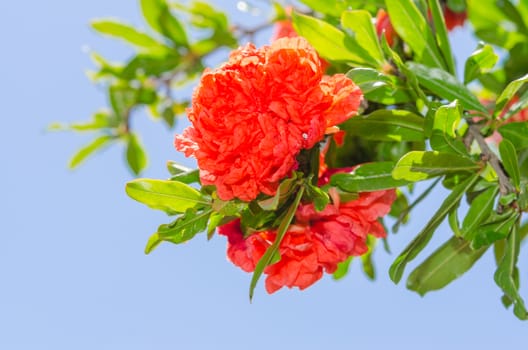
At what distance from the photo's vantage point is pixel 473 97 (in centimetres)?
117

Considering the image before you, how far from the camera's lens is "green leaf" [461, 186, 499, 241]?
43.7 inches

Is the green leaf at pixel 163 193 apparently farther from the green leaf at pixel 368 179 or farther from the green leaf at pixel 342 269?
the green leaf at pixel 342 269

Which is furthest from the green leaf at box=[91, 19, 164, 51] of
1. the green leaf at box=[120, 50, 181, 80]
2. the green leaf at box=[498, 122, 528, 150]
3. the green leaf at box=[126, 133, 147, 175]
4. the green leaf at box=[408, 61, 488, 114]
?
the green leaf at box=[498, 122, 528, 150]

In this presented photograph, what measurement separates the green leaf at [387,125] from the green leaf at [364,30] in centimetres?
11

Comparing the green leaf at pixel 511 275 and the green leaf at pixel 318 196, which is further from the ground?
the green leaf at pixel 318 196

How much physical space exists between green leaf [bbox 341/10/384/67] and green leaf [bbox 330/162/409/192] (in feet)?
0.71

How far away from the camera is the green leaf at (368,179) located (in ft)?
3.37

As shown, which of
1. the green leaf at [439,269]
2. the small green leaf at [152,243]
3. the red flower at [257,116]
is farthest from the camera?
the green leaf at [439,269]

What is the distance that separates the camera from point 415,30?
1.20 meters

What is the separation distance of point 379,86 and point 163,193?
0.34m

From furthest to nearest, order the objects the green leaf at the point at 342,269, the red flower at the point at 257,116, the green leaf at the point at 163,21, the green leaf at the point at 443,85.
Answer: the green leaf at the point at 163,21
the green leaf at the point at 342,269
the green leaf at the point at 443,85
the red flower at the point at 257,116

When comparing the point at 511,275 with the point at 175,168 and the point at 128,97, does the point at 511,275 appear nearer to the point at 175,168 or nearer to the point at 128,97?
the point at 175,168

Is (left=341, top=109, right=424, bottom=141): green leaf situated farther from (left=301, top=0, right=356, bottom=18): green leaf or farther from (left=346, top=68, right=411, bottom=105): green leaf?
(left=301, top=0, right=356, bottom=18): green leaf

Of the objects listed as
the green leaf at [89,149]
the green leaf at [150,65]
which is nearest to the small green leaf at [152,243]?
the green leaf at [150,65]
